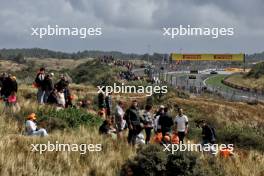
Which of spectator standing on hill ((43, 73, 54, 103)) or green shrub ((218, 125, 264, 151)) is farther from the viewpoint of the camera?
green shrub ((218, 125, 264, 151))

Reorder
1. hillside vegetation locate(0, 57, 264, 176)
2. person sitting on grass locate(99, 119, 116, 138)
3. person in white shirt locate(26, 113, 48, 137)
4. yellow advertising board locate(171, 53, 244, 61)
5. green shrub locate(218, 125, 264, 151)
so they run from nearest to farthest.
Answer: hillside vegetation locate(0, 57, 264, 176) → person in white shirt locate(26, 113, 48, 137) → person sitting on grass locate(99, 119, 116, 138) → green shrub locate(218, 125, 264, 151) → yellow advertising board locate(171, 53, 244, 61)

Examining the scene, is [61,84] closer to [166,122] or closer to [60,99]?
[60,99]

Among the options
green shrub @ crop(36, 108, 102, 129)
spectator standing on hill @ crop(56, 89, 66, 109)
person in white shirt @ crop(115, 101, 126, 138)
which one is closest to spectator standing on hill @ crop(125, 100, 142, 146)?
person in white shirt @ crop(115, 101, 126, 138)

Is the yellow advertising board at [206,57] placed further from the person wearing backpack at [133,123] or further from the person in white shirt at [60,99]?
the person wearing backpack at [133,123]

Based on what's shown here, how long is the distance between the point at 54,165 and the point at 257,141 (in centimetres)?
1592

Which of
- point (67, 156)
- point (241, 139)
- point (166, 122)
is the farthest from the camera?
point (241, 139)

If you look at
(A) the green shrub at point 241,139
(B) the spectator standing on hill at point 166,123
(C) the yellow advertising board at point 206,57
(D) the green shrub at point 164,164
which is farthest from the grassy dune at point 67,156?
(C) the yellow advertising board at point 206,57

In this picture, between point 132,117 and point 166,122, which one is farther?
point 166,122

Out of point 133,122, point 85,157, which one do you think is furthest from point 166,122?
point 85,157

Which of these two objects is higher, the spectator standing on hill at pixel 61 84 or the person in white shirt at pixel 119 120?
the spectator standing on hill at pixel 61 84

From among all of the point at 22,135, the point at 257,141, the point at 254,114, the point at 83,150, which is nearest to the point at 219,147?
the point at 83,150

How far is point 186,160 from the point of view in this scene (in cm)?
1556

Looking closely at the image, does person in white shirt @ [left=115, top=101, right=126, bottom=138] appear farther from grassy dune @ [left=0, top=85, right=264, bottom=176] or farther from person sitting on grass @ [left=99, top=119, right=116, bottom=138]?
grassy dune @ [left=0, top=85, right=264, bottom=176]

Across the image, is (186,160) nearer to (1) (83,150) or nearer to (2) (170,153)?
(2) (170,153)
